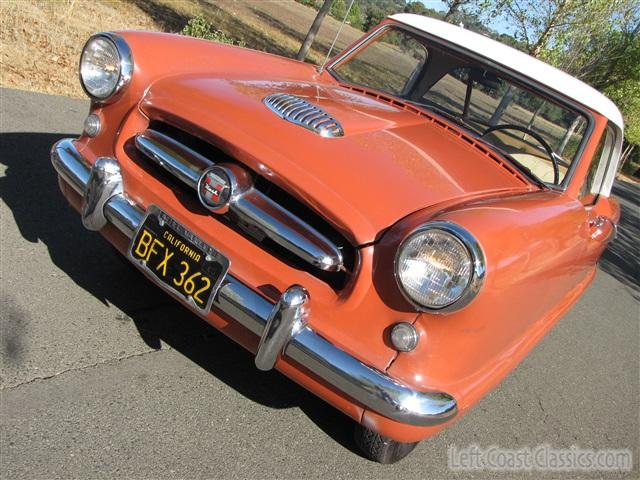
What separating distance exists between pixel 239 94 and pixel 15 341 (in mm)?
1345

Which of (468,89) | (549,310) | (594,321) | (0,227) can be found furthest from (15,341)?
(594,321)

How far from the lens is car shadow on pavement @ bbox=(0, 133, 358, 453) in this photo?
270cm

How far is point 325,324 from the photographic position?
6.86 ft

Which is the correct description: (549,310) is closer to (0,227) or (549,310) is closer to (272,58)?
(272,58)

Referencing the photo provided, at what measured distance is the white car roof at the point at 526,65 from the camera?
326cm

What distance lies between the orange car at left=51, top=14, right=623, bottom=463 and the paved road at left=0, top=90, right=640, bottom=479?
1.26 feet

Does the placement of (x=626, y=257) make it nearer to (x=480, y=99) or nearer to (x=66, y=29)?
(x=480, y=99)

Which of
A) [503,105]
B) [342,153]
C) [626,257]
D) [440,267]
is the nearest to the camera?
[440,267]

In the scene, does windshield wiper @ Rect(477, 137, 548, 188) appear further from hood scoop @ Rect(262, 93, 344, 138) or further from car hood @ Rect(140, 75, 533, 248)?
hood scoop @ Rect(262, 93, 344, 138)

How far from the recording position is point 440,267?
191cm

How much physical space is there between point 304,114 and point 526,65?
150 centimetres

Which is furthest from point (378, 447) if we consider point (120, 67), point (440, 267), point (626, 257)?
point (626, 257)

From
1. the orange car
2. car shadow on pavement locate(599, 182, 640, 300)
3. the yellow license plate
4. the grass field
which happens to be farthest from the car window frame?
car shadow on pavement locate(599, 182, 640, 300)

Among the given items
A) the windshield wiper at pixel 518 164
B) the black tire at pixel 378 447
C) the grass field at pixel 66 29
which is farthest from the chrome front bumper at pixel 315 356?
the grass field at pixel 66 29
